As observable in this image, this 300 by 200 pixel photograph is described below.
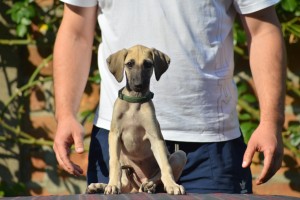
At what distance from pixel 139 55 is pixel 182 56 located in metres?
0.34

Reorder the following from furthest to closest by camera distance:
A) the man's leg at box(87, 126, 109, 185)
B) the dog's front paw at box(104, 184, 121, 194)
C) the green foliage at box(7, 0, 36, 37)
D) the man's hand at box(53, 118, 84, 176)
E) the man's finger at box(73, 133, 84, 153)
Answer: the green foliage at box(7, 0, 36, 37) → the man's leg at box(87, 126, 109, 185) → the man's hand at box(53, 118, 84, 176) → the man's finger at box(73, 133, 84, 153) → the dog's front paw at box(104, 184, 121, 194)

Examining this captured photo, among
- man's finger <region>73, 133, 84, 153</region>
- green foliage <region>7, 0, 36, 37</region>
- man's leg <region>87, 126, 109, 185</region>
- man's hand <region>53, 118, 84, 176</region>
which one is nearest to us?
man's finger <region>73, 133, 84, 153</region>

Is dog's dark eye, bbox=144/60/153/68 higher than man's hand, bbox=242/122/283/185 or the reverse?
higher

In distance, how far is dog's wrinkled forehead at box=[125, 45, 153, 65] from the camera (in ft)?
4.57

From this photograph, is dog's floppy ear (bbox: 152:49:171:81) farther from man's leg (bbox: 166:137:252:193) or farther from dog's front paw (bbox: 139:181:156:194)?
man's leg (bbox: 166:137:252:193)

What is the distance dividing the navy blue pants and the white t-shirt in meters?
0.03

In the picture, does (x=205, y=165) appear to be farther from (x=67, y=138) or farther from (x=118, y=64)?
(x=118, y=64)

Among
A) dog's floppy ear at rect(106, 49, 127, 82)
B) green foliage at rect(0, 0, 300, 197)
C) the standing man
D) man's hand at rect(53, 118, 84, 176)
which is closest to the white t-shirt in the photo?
the standing man

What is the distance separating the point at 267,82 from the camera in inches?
74.8

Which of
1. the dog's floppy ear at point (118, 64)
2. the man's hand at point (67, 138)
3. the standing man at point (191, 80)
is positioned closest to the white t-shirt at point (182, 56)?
the standing man at point (191, 80)

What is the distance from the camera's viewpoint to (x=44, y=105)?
10.9 feet

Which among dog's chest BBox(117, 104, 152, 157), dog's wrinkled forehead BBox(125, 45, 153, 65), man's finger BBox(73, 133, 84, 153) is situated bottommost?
man's finger BBox(73, 133, 84, 153)

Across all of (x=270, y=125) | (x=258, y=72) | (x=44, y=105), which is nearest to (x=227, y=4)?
(x=258, y=72)

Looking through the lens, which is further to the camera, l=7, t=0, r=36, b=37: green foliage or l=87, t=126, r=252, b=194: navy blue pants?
l=7, t=0, r=36, b=37: green foliage
